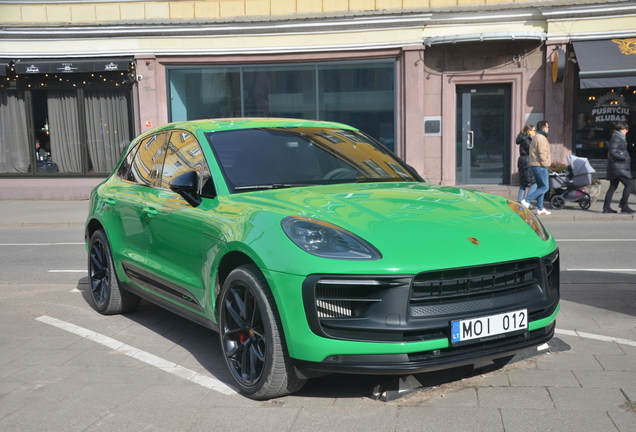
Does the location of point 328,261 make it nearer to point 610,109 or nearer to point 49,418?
point 49,418

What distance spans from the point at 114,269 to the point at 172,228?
1.40 metres

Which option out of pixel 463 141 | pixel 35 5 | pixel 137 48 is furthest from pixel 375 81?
pixel 35 5

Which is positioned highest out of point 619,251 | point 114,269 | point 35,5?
point 35,5

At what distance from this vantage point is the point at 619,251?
951 centimetres

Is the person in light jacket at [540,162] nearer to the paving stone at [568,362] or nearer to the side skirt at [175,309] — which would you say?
the paving stone at [568,362]

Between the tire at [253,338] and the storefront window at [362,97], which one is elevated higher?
the storefront window at [362,97]

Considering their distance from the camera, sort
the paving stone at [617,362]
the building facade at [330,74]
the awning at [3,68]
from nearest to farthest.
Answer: the paving stone at [617,362] → the building facade at [330,74] → the awning at [3,68]

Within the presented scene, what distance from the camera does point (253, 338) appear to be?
4.04 meters

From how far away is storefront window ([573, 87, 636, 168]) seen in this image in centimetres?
1686

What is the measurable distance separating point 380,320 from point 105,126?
17.2 m

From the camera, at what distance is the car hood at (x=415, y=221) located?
3.64m

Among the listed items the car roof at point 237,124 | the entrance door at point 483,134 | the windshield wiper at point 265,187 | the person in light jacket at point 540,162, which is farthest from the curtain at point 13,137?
the windshield wiper at point 265,187

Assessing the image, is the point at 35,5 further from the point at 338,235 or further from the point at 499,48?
the point at 338,235

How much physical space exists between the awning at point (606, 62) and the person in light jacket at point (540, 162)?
2.66 metres
